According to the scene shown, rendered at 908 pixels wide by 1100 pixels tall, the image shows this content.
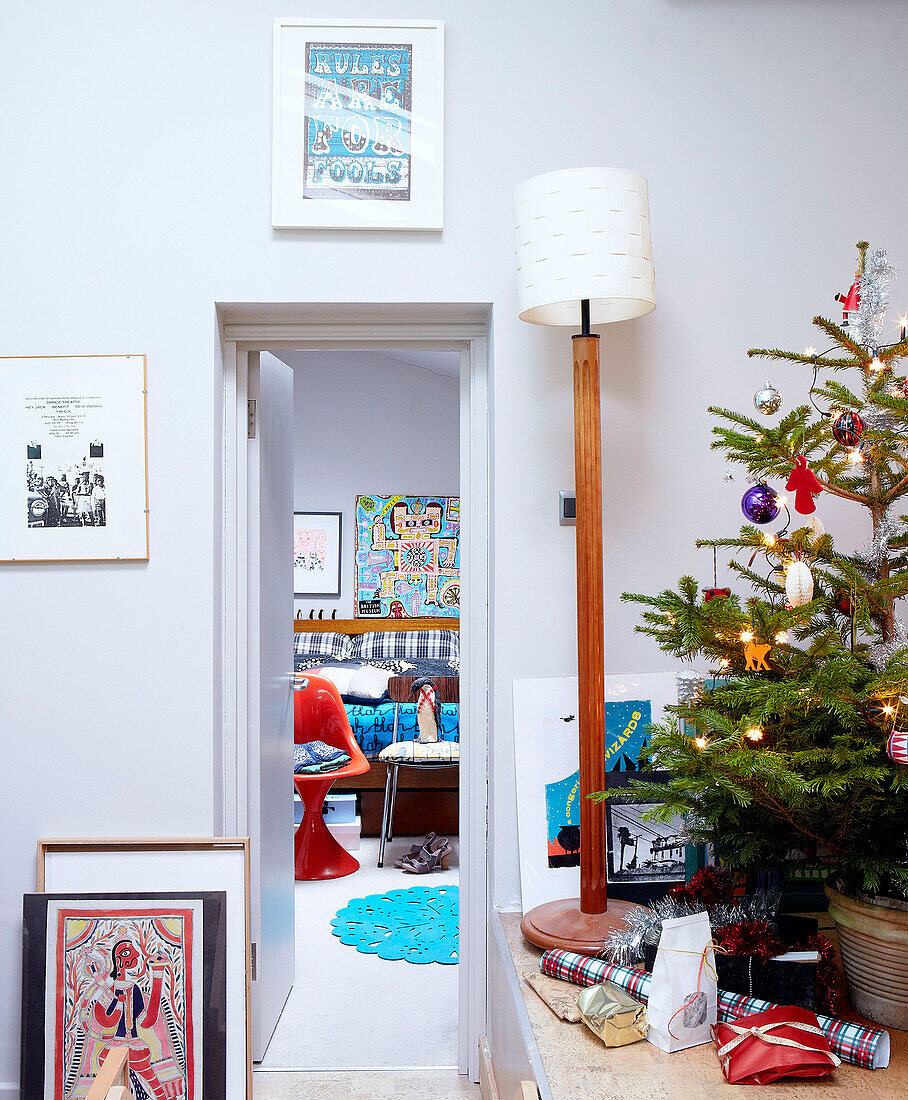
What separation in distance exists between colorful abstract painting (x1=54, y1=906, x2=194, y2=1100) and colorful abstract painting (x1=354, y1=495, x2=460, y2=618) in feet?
13.3

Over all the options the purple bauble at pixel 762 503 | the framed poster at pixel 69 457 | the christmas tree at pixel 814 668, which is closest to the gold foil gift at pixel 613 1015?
the christmas tree at pixel 814 668

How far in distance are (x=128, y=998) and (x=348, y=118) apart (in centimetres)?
207

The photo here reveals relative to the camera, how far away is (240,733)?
2.37 meters

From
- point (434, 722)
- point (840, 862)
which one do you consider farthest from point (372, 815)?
point (840, 862)

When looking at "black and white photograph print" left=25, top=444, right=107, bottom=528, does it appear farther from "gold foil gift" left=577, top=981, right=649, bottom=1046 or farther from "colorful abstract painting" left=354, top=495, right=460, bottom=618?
"colorful abstract painting" left=354, top=495, right=460, bottom=618

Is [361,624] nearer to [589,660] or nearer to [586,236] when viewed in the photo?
[589,660]

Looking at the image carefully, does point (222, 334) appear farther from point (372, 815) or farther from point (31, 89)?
point (372, 815)

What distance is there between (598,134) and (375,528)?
4.25 metres

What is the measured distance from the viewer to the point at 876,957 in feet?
4.91

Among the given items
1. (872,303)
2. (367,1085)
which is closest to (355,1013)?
(367,1085)

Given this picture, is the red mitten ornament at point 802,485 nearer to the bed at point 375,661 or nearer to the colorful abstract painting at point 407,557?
the bed at point 375,661

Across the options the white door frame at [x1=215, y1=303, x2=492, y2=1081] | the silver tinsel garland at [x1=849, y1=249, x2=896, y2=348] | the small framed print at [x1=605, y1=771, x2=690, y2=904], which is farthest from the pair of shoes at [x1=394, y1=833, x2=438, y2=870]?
the silver tinsel garland at [x1=849, y1=249, x2=896, y2=348]

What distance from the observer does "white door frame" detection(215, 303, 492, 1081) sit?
7.48 ft

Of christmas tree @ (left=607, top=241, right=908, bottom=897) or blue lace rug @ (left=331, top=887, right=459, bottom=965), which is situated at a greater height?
christmas tree @ (left=607, top=241, right=908, bottom=897)
